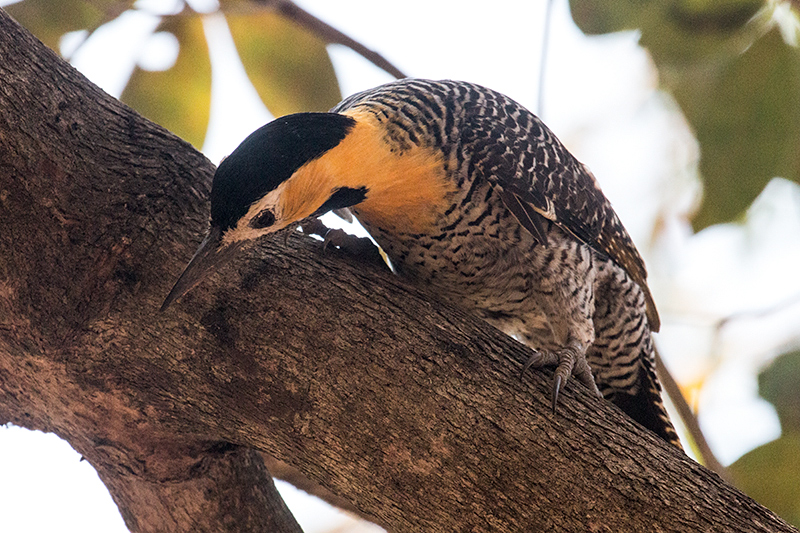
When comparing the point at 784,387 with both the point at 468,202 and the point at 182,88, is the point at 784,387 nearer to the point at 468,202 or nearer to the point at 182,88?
the point at 468,202

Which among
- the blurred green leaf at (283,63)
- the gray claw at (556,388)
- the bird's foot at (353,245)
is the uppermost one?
the blurred green leaf at (283,63)

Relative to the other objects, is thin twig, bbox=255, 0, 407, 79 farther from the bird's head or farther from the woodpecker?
the bird's head

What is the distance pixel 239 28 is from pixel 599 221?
1813 millimetres

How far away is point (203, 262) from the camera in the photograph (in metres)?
1.87

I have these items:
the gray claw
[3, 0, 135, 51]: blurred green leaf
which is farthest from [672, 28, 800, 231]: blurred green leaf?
[3, 0, 135, 51]: blurred green leaf

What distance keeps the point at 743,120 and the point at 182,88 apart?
2.40 meters

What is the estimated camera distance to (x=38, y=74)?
194 cm

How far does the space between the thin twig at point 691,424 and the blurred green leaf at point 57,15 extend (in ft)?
9.01

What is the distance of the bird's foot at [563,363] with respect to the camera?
2.01 m

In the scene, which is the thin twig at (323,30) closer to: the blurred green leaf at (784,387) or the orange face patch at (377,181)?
the orange face patch at (377,181)

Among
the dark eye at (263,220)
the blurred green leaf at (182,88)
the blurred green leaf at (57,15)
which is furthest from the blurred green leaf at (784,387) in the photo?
the blurred green leaf at (57,15)

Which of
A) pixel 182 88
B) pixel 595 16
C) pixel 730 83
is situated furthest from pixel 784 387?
pixel 182 88

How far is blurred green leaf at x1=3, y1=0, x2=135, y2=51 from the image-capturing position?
3229mm

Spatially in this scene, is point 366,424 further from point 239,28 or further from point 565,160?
point 239,28
